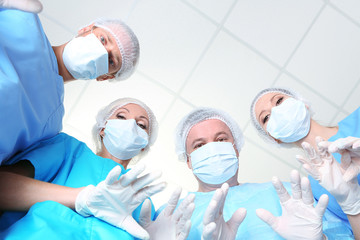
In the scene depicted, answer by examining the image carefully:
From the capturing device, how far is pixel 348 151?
57.7 inches

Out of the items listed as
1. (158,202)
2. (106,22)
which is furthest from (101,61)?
(158,202)

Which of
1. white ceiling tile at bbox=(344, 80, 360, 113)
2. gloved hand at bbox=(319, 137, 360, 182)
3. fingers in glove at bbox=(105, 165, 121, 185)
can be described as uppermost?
white ceiling tile at bbox=(344, 80, 360, 113)

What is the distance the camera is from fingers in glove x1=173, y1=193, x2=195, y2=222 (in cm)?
141

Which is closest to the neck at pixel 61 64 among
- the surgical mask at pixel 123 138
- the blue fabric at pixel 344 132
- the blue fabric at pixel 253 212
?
the surgical mask at pixel 123 138

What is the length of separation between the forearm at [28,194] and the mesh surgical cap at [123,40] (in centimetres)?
82

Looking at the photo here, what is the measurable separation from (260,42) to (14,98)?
191 cm

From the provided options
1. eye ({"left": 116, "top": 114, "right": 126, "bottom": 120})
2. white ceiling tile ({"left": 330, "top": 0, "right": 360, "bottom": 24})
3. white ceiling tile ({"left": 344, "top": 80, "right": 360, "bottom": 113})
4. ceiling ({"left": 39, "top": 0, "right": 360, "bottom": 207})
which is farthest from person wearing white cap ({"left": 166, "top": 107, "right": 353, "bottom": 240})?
white ceiling tile ({"left": 330, "top": 0, "right": 360, "bottom": 24})

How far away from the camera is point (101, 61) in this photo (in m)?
1.75

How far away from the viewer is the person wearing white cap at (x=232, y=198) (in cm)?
141

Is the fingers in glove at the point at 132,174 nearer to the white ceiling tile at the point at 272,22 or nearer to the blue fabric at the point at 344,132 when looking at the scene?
the blue fabric at the point at 344,132

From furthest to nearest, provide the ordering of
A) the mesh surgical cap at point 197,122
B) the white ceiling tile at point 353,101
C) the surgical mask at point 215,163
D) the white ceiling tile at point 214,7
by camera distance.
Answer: the white ceiling tile at point 353,101 → the white ceiling tile at point 214,7 → the mesh surgical cap at point 197,122 → the surgical mask at point 215,163

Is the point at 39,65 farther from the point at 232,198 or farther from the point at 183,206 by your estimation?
the point at 232,198

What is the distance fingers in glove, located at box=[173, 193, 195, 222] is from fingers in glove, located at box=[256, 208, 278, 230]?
0.98 feet

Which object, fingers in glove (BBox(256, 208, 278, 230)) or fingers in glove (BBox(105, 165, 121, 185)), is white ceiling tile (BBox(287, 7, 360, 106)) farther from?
fingers in glove (BBox(105, 165, 121, 185))
